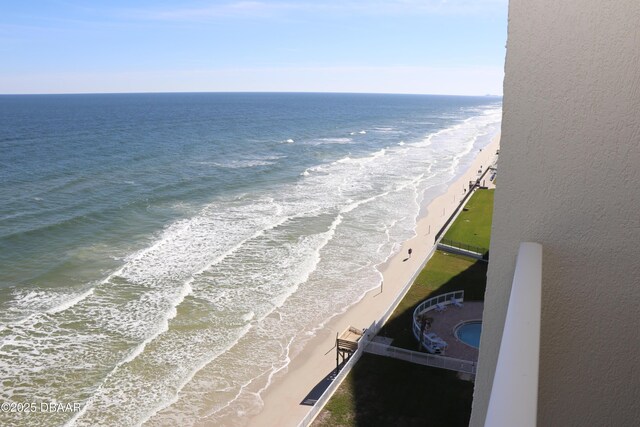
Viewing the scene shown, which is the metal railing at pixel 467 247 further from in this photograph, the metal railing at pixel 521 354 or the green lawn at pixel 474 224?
the metal railing at pixel 521 354

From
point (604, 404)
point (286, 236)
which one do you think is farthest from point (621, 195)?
point (286, 236)

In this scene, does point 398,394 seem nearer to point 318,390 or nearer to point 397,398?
point 397,398

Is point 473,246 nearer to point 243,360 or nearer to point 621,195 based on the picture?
point 243,360

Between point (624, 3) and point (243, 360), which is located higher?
point (624, 3)

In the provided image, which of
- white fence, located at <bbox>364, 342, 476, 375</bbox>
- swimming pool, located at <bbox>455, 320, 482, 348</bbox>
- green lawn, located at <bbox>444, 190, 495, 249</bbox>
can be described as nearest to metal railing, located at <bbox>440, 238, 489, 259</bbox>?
green lawn, located at <bbox>444, 190, 495, 249</bbox>

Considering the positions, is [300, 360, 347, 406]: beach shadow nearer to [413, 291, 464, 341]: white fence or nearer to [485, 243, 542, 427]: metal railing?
[413, 291, 464, 341]: white fence

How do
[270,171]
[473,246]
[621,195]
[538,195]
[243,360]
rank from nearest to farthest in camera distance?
[621,195] → [538,195] → [243,360] → [473,246] → [270,171]
